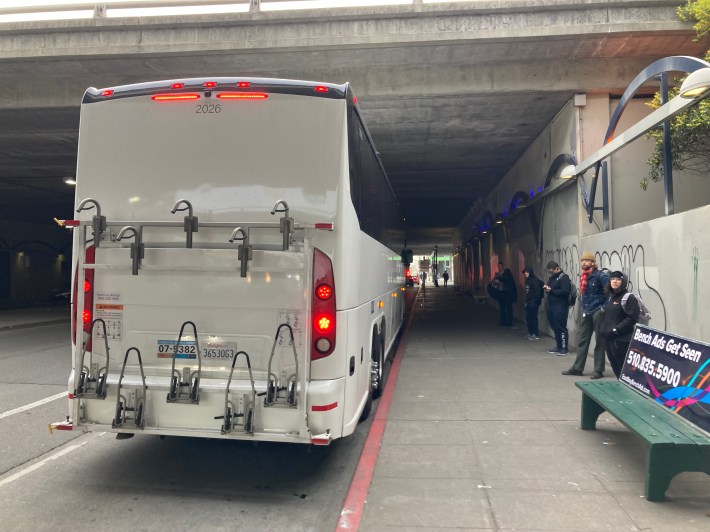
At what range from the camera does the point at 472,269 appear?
32.3 m

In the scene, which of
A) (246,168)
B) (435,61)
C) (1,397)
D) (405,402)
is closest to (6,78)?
(1,397)

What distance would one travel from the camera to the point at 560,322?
9.80 metres

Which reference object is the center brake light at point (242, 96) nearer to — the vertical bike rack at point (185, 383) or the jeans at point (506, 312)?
the vertical bike rack at point (185, 383)

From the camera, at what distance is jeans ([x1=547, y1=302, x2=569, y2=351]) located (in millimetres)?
9750

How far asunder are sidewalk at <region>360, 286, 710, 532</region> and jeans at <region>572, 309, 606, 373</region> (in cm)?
34

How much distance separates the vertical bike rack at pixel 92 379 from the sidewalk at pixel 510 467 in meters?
2.28

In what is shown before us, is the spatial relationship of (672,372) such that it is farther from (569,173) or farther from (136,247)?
(569,173)

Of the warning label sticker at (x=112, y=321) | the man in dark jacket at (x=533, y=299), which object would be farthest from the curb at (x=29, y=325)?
the man in dark jacket at (x=533, y=299)

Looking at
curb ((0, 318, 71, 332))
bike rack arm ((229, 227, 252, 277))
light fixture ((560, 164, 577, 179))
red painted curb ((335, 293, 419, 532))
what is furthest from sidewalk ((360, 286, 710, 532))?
curb ((0, 318, 71, 332))

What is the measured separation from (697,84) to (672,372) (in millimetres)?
3132

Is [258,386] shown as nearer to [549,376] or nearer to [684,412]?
[684,412]

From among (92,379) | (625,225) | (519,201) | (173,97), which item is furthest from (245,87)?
(519,201)

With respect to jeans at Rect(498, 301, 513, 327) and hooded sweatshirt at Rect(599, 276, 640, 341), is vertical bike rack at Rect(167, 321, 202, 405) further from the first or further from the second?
jeans at Rect(498, 301, 513, 327)

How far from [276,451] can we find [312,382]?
1.55 m
